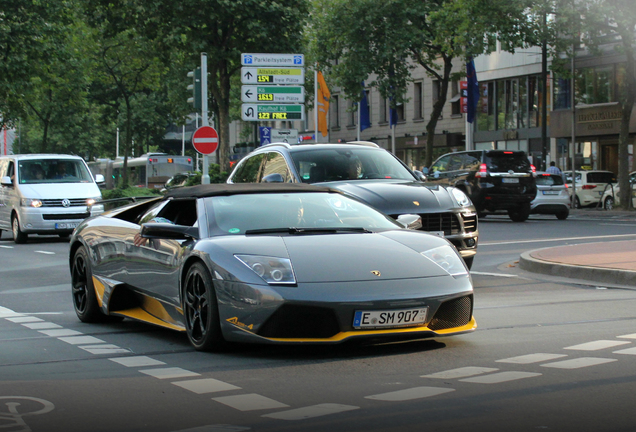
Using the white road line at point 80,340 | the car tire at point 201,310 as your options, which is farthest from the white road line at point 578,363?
the white road line at point 80,340

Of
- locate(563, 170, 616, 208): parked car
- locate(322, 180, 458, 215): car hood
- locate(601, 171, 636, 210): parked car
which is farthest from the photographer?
locate(563, 170, 616, 208): parked car

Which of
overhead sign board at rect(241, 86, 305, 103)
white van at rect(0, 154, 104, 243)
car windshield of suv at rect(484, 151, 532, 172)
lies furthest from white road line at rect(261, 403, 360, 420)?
overhead sign board at rect(241, 86, 305, 103)

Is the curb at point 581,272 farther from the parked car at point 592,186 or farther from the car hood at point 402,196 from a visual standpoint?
the parked car at point 592,186

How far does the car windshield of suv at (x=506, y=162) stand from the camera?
90.1 ft

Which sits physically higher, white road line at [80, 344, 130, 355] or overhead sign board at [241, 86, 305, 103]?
overhead sign board at [241, 86, 305, 103]

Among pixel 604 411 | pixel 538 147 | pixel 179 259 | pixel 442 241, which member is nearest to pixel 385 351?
pixel 442 241

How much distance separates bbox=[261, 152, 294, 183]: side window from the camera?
1348 cm

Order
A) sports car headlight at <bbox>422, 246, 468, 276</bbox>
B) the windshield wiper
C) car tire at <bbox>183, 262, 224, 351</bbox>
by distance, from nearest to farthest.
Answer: car tire at <bbox>183, 262, 224, 351</bbox>, sports car headlight at <bbox>422, 246, 468, 276</bbox>, the windshield wiper

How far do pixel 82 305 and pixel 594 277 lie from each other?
20.2ft

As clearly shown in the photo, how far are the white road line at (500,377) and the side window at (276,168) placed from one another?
286 inches

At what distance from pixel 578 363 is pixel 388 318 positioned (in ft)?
4.02

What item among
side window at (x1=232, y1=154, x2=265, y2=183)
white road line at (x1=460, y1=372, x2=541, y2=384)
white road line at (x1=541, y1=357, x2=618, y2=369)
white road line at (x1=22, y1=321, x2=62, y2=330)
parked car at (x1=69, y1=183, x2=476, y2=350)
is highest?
side window at (x1=232, y1=154, x2=265, y2=183)

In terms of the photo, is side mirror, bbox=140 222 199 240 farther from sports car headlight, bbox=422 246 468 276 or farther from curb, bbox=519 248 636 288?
curb, bbox=519 248 636 288

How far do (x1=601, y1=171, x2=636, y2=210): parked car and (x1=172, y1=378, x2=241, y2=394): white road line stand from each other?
30.9 metres
